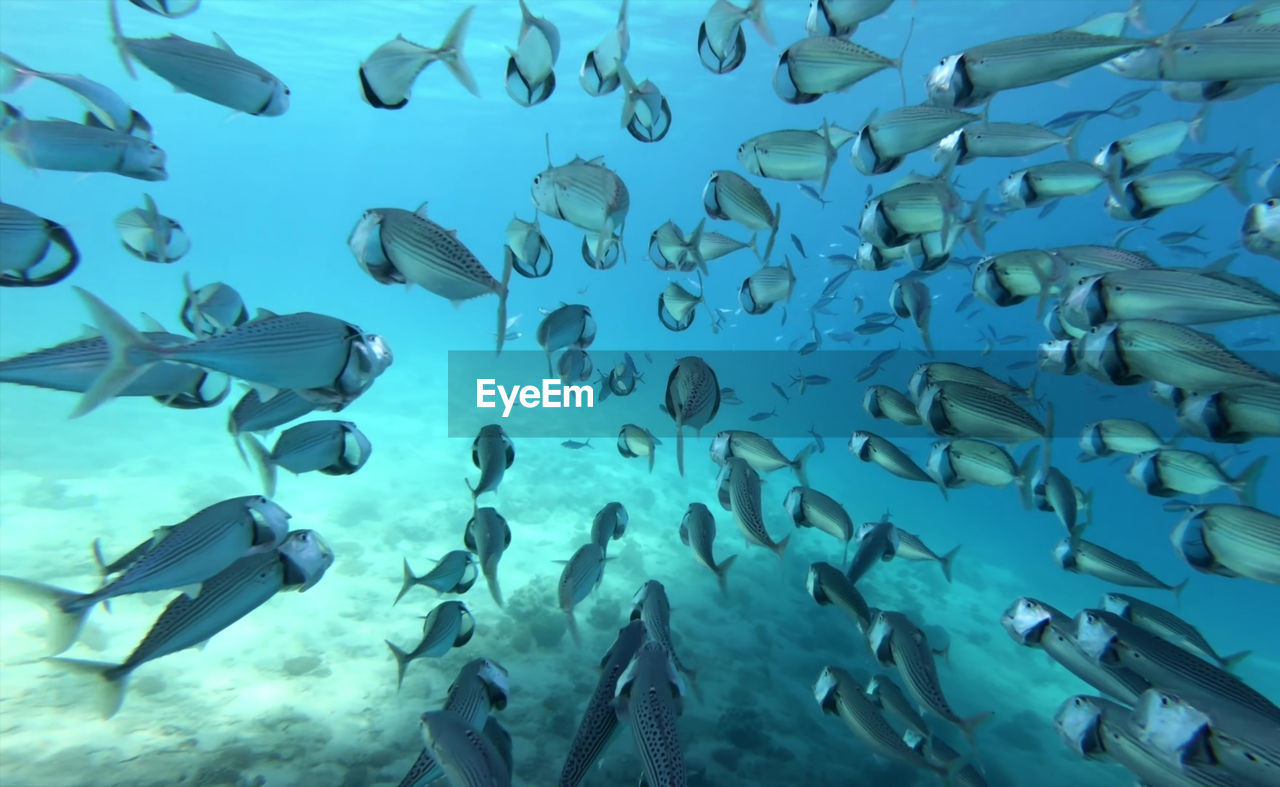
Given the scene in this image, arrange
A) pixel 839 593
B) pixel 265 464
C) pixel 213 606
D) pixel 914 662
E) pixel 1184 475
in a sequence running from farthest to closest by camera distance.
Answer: pixel 839 593 < pixel 1184 475 < pixel 914 662 < pixel 265 464 < pixel 213 606

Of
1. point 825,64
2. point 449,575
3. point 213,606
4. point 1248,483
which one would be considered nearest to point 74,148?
point 213,606

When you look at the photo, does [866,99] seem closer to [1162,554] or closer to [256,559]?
[1162,554]

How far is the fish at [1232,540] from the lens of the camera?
3018 mm

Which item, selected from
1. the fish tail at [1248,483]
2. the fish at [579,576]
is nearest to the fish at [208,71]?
the fish at [579,576]

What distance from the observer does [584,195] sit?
12.8ft

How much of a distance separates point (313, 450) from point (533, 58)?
2.92 meters

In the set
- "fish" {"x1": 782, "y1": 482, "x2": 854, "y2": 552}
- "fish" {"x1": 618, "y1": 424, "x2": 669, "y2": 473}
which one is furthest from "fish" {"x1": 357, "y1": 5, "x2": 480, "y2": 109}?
"fish" {"x1": 782, "y1": 482, "x2": 854, "y2": 552}

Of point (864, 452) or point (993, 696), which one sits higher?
point (864, 452)

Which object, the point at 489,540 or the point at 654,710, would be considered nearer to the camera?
the point at 654,710

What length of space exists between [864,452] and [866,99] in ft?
→ 133

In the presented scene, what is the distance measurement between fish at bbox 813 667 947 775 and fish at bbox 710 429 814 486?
5.55ft

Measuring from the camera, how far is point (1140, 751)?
103 inches

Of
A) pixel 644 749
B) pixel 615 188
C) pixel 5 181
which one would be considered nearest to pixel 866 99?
pixel 615 188

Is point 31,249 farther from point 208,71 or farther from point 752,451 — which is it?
point 752,451
